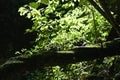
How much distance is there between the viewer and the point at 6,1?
1355 centimetres

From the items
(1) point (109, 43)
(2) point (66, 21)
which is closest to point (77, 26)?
(2) point (66, 21)

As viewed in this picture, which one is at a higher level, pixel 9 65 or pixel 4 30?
pixel 4 30

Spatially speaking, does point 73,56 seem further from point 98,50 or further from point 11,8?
point 11,8

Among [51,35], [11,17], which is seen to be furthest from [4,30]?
[51,35]

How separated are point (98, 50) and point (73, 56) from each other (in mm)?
214

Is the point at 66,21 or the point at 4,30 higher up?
Answer: the point at 4,30

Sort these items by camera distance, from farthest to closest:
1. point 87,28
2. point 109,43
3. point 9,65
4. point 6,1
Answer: point 6,1, point 87,28, point 109,43, point 9,65

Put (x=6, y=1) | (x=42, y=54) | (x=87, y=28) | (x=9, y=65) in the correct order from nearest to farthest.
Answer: (x=9, y=65) < (x=42, y=54) < (x=87, y=28) < (x=6, y=1)

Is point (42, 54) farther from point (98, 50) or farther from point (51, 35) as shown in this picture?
point (51, 35)

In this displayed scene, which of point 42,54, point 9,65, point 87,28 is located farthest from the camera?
point 87,28

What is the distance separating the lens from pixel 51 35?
4.81 m

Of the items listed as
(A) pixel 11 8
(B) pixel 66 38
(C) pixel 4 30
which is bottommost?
(B) pixel 66 38

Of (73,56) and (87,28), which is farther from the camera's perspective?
(87,28)

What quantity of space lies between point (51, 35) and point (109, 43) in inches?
101
